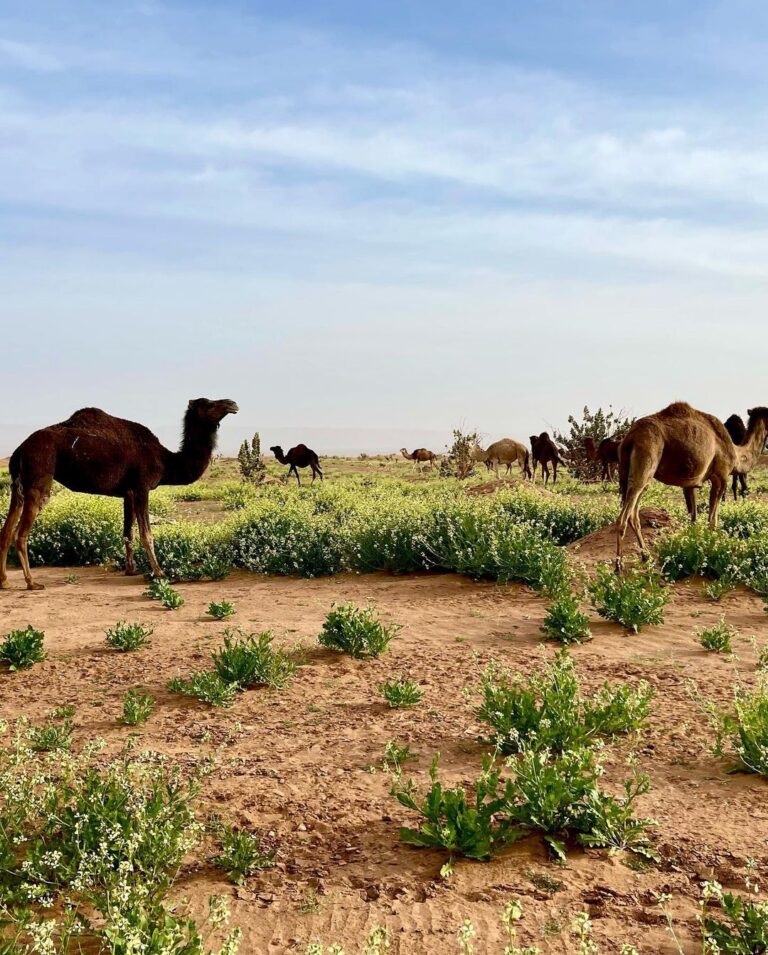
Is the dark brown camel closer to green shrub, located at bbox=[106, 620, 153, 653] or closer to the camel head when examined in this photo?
the camel head

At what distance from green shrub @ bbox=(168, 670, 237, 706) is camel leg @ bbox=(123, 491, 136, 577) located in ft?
19.6

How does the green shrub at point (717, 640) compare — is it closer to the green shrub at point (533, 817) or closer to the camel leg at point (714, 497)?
the green shrub at point (533, 817)

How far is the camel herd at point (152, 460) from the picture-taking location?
11.5 metres

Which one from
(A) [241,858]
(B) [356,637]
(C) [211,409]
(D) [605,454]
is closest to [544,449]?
(D) [605,454]

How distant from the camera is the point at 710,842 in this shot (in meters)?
4.44

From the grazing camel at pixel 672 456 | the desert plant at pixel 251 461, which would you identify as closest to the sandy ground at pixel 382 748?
the grazing camel at pixel 672 456

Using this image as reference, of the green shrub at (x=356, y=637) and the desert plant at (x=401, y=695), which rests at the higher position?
the green shrub at (x=356, y=637)

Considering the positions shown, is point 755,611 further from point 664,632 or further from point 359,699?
point 359,699

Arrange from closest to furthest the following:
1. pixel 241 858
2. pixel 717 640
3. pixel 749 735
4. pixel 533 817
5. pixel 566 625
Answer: pixel 241 858
pixel 533 817
pixel 749 735
pixel 717 640
pixel 566 625

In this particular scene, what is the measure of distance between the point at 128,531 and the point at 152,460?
1.16 metres

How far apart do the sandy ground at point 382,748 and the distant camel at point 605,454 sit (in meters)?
12.9

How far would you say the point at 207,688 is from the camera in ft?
21.7

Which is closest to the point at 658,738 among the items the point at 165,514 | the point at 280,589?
the point at 280,589

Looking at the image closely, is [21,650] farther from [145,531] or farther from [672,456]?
[672,456]
